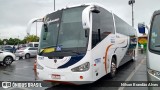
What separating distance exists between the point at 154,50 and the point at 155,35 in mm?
514

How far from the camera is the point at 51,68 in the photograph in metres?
7.16

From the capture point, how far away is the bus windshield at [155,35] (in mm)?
5398

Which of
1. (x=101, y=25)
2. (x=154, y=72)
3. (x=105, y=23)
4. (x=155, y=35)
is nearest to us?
(x=154, y=72)

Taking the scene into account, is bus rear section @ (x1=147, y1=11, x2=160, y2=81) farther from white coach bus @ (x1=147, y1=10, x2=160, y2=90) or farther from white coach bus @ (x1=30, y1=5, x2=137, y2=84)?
white coach bus @ (x1=30, y1=5, x2=137, y2=84)

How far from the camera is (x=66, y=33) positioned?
7.29 metres

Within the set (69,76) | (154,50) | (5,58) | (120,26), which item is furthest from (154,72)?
(5,58)

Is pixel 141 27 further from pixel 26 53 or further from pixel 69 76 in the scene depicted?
pixel 26 53

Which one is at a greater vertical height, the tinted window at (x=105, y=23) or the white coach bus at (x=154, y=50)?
the tinted window at (x=105, y=23)

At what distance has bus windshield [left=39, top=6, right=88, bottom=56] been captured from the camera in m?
7.07

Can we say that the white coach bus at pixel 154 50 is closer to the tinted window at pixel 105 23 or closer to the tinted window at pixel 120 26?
the tinted window at pixel 105 23

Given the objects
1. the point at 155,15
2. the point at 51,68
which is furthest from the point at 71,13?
the point at 155,15

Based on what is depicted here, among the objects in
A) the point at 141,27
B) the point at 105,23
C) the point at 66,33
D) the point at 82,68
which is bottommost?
the point at 82,68

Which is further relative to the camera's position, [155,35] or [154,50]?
[155,35]

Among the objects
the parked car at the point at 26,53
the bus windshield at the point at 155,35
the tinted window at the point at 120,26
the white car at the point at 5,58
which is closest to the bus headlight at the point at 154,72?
the bus windshield at the point at 155,35
